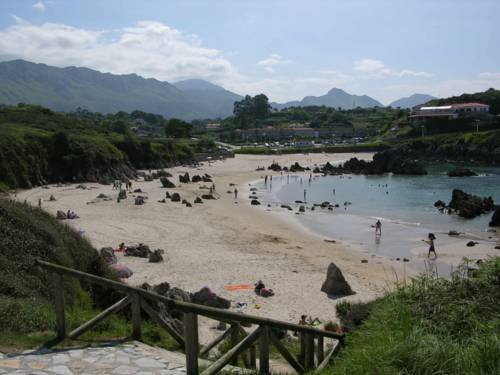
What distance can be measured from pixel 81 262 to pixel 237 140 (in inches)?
5846

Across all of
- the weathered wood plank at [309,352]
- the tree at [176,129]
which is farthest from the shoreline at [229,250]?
the tree at [176,129]

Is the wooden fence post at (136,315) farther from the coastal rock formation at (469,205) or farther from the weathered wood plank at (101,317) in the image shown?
the coastal rock formation at (469,205)

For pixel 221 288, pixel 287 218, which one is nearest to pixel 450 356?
pixel 221 288

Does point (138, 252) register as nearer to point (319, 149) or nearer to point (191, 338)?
point (191, 338)

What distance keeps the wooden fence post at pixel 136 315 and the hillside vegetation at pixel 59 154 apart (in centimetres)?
4609

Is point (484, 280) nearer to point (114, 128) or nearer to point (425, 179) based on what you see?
point (425, 179)

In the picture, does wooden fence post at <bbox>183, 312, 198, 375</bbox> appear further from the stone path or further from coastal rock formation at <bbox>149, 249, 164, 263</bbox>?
coastal rock formation at <bbox>149, 249, 164, 263</bbox>

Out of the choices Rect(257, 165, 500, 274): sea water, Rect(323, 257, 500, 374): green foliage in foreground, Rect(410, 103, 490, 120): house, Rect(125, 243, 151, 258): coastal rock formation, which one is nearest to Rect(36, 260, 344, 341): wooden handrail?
Rect(323, 257, 500, 374): green foliage in foreground

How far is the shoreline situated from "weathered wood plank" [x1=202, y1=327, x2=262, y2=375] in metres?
7.98

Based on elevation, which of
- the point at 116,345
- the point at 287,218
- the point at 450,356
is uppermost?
the point at 450,356

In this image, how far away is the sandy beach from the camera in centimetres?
2014

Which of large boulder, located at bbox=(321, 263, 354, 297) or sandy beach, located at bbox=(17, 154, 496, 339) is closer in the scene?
sandy beach, located at bbox=(17, 154, 496, 339)

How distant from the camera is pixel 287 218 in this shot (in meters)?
42.3

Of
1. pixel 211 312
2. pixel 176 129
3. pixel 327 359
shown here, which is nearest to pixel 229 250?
pixel 327 359
